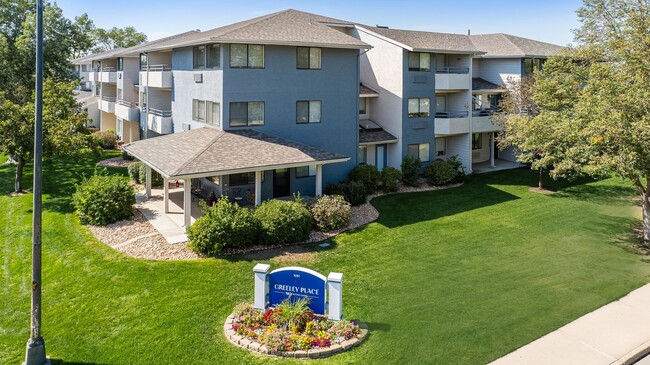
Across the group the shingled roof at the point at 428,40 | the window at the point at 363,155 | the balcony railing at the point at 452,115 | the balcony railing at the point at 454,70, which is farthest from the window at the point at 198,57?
the balcony railing at the point at 452,115

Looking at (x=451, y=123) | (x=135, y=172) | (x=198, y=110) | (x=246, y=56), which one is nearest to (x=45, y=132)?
(x=135, y=172)

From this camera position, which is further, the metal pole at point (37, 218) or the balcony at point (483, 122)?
the balcony at point (483, 122)

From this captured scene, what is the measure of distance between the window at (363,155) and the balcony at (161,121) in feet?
39.1

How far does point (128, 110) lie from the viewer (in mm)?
38750

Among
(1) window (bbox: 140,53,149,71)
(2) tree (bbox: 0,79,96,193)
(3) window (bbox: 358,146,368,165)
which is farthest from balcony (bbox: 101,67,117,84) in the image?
(3) window (bbox: 358,146,368,165)

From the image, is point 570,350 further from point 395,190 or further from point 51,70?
point 51,70

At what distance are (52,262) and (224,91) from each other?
10701 mm

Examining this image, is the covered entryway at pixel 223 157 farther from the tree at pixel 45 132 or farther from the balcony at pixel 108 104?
the balcony at pixel 108 104

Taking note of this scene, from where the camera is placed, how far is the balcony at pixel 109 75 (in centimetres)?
4575

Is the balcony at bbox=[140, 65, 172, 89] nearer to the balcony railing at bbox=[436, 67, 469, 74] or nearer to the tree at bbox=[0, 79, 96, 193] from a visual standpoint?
the tree at bbox=[0, 79, 96, 193]

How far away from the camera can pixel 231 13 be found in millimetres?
34281

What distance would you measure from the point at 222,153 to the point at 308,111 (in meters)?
6.29

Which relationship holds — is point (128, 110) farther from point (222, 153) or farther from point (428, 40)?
point (428, 40)

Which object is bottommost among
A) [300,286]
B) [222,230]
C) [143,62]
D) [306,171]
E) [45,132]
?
[300,286]
